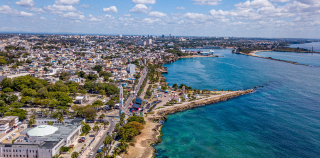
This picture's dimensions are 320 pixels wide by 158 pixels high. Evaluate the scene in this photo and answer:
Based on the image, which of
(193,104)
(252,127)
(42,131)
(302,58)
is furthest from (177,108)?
(302,58)

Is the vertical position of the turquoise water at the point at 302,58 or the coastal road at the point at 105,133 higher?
the turquoise water at the point at 302,58

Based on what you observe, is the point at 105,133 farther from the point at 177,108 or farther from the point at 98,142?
the point at 177,108

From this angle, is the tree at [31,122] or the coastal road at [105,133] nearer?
the coastal road at [105,133]

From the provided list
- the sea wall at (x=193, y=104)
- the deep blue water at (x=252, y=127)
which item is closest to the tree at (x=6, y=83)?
the sea wall at (x=193, y=104)

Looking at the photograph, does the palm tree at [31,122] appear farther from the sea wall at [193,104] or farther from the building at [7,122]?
the sea wall at [193,104]

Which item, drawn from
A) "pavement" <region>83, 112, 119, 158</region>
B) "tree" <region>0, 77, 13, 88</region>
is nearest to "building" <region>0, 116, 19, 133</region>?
"pavement" <region>83, 112, 119, 158</region>

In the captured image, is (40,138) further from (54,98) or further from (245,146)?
(245,146)

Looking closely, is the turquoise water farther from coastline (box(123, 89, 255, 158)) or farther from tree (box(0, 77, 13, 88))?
tree (box(0, 77, 13, 88))
